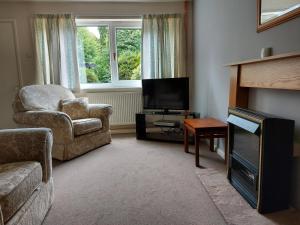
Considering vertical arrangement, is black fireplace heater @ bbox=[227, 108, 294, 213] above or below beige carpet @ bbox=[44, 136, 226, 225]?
above

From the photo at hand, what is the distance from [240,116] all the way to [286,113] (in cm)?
34

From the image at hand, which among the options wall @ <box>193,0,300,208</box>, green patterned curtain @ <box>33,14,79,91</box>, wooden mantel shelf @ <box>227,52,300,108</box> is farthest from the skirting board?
wooden mantel shelf @ <box>227,52,300,108</box>

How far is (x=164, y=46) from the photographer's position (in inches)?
160

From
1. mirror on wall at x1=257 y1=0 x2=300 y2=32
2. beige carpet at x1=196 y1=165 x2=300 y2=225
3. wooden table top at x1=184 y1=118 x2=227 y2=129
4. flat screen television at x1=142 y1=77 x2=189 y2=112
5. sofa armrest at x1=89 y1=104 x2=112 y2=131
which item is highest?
mirror on wall at x1=257 y1=0 x2=300 y2=32

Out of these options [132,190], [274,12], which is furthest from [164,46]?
[132,190]

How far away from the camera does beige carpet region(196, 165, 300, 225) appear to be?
1624 millimetres

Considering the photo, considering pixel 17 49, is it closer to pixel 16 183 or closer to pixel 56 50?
pixel 56 50

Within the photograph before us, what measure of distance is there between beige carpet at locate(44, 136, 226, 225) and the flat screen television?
81 cm

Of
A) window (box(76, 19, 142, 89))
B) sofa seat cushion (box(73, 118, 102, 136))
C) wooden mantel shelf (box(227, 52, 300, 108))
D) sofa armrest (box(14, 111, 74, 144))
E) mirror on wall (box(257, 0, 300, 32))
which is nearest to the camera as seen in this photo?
wooden mantel shelf (box(227, 52, 300, 108))

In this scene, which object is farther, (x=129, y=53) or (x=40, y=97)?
(x=129, y=53)

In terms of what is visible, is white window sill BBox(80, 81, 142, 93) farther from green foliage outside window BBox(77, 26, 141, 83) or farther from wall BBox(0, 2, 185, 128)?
wall BBox(0, 2, 185, 128)

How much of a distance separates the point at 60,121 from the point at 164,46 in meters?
2.24

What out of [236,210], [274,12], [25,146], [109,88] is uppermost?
[274,12]

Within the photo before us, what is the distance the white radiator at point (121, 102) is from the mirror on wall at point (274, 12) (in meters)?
2.59
